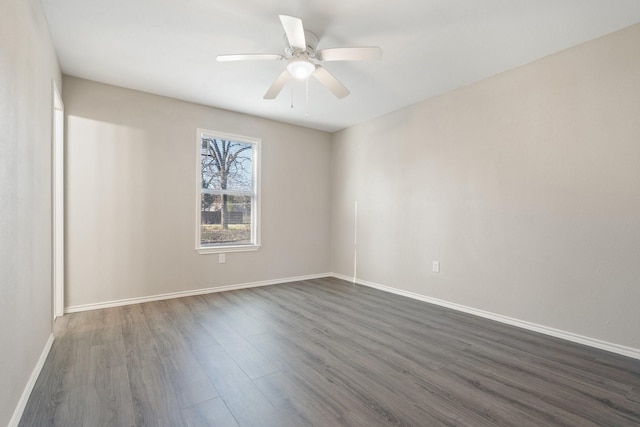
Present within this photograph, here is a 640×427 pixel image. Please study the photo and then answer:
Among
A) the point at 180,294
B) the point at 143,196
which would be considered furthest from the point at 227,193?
the point at 180,294

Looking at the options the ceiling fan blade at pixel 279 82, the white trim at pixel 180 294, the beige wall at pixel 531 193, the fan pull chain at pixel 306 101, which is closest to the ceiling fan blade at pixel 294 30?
the ceiling fan blade at pixel 279 82

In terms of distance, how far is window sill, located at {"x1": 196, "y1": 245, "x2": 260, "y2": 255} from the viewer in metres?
3.83

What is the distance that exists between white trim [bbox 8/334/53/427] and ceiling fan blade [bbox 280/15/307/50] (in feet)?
8.24

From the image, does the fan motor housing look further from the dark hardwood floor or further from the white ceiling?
the dark hardwood floor

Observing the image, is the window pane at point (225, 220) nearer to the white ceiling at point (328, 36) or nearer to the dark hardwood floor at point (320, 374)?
the dark hardwood floor at point (320, 374)

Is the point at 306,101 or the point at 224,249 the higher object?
the point at 306,101

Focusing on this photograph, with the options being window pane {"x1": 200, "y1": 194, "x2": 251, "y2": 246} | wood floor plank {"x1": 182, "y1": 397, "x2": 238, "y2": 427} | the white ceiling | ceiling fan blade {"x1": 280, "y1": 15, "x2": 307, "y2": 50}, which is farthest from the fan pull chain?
wood floor plank {"x1": 182, "y1": 397, "x2": 238, "y2": 427}

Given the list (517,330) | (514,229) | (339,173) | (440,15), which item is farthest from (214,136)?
(517,330)

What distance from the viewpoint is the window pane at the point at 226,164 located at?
394cm

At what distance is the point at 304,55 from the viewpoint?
7.20ft

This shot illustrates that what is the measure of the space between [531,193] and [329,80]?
210 centimetres

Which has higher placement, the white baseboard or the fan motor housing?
the fan motor housing

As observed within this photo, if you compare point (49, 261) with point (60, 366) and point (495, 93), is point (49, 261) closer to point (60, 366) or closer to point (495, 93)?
point (60, 366)

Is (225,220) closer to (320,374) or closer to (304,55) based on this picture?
(304,55)
